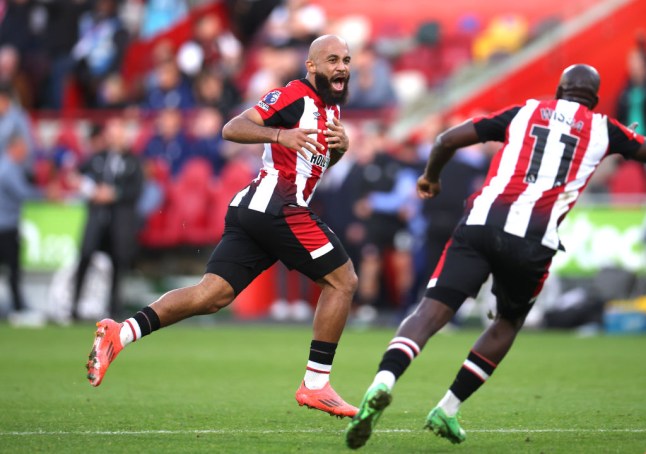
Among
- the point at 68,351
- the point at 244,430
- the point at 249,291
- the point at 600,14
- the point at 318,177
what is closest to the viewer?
the point at 244,430

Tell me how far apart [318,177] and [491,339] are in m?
1.53

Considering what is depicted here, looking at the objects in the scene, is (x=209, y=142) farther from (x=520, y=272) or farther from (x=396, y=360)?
(x=396, y=360)

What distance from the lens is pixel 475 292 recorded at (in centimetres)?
684

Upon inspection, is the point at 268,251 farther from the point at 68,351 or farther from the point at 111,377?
the point at 68,351

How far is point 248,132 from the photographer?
732cm

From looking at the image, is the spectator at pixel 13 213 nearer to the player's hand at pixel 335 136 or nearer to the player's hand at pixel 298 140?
the player's hand at pixel 335 136

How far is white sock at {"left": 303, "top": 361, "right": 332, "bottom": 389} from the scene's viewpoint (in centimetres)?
779

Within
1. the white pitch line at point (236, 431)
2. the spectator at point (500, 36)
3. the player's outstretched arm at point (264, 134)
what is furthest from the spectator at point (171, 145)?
the white pitch line at point (236, 431)

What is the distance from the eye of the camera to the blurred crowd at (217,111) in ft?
57.5

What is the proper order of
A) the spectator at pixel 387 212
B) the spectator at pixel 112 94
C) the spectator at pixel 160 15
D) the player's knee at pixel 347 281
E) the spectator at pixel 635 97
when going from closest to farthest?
the player's knee at pixel 347 281 → the spectator at pixel 387 212 → the spectator at pixel 635 97 → the spectator at pixel 112 94 → the spectator at pixel 160 15

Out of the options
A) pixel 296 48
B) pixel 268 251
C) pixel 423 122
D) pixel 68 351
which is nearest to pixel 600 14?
pixel 423 122

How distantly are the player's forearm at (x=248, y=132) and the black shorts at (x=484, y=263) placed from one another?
48.3 inches

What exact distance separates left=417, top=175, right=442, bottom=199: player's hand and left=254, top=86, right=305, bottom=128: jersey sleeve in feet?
2.73

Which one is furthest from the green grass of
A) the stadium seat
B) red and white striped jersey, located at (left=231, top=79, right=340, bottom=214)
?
the stadium seat
